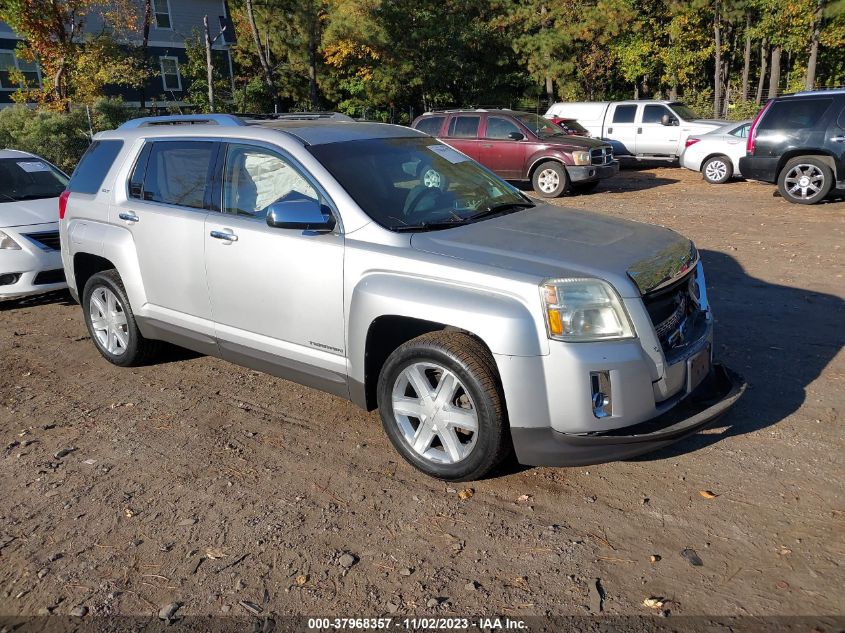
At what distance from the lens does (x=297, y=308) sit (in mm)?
4211

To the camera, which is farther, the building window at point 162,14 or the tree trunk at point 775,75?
the building window at point 162,14

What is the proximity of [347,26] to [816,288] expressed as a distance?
81.8 ft

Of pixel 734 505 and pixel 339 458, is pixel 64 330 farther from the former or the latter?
pixel 734 505

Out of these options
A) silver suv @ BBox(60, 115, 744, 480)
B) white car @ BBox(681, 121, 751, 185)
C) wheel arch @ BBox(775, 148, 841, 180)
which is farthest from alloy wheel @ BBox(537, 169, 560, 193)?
silver suv @ BBox(60, 115, 744, 480)

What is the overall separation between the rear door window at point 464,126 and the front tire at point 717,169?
4966 mm

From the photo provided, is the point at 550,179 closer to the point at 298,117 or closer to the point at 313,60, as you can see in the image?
the point at 298,117

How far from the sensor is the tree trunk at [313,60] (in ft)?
99.5

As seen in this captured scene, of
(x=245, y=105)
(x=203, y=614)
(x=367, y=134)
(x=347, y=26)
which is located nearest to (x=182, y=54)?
(x=245, y=105)

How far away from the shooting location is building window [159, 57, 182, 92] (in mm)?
36469

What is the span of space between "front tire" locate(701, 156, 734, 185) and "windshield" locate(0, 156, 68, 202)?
12.5 metres

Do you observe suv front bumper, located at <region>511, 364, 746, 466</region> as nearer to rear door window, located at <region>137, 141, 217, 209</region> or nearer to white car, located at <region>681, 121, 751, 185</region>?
rear door window, located at <region>137, 141, 217, 209</region>

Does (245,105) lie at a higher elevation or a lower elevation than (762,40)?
lower

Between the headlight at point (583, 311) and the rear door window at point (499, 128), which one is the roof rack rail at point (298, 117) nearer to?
the headlight at point (583, 311)

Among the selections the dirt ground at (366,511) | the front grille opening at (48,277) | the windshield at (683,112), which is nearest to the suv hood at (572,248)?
the dirt ground at (366,511)
